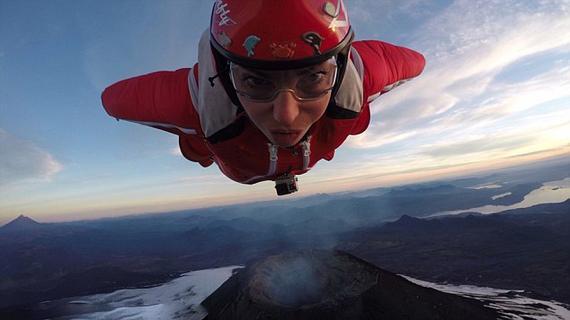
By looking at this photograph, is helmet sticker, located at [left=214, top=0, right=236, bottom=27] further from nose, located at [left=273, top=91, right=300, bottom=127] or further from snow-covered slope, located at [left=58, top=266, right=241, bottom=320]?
snow-covered slope, located at [left=58, top=266, right=241, bottom=320]

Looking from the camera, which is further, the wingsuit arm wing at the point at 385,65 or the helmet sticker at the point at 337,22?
the wingsuit arm wing at the point at 385,65

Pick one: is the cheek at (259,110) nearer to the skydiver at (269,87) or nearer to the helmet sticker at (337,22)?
the skydiver at (269,87)

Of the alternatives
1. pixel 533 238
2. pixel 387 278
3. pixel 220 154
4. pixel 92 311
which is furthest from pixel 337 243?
pixel 220 154

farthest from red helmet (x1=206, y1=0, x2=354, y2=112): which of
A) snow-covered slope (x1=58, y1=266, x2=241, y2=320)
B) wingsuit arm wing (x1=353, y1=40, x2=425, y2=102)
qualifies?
snow-covered slope (x1=58, y1=266, x2=241, y2=320)

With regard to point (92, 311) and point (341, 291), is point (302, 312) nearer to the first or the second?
point (341, 291)

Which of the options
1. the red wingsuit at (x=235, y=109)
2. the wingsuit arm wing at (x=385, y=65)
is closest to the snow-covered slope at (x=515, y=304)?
the wingsuit arm wing at (x=385, y=65)

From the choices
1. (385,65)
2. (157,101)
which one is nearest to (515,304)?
(385,65)

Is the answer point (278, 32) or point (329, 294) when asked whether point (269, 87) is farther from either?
point (329, 294)
